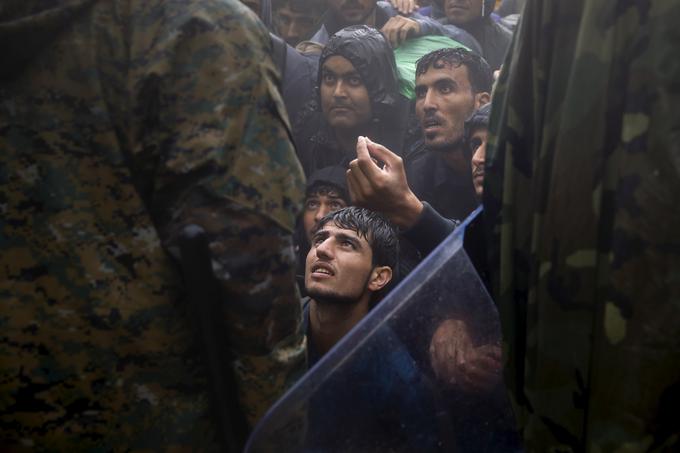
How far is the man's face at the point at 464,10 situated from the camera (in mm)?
4641

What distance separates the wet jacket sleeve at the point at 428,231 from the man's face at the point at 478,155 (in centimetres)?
46

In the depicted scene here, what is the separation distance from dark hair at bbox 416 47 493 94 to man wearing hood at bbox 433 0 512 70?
2.04ft

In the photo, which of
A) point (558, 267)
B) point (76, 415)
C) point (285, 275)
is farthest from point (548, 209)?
point (76, 415)

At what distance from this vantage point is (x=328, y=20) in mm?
4637

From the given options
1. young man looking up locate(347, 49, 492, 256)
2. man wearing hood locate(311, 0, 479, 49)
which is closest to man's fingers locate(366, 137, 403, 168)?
young man looking up locate(347, 49, 492, 256)

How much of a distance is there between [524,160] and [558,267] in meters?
0.17

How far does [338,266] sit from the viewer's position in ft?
9.66

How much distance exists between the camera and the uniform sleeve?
4.53 ft

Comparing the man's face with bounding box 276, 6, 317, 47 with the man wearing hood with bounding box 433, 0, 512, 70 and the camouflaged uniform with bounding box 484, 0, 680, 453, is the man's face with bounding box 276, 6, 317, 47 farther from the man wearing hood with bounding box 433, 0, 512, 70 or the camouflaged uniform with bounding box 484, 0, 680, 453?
the camouflaged uniform with bounding box 484, 0, 680, 453

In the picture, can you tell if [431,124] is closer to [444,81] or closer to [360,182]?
[444,81]

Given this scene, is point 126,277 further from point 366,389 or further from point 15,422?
point 366,389

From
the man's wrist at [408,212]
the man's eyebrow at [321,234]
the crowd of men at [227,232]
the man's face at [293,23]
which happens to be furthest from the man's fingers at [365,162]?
the man's face at [293,23]

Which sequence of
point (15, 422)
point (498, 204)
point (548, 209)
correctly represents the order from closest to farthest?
point (548, 209), point (498, 204), point (15, 422)

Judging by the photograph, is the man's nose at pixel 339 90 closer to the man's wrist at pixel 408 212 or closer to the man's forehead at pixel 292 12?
the man's forehead at pixel 292 12
